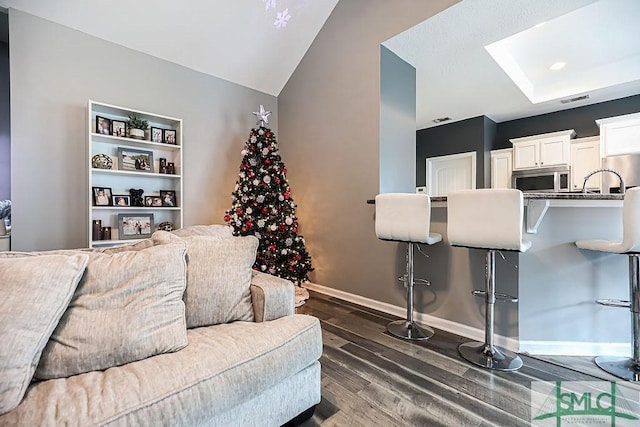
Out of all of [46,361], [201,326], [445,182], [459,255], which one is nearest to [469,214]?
[459,255]

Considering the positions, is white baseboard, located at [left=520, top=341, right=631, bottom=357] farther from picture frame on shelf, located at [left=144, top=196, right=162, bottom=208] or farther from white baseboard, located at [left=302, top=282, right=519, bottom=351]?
picture frame on shelf, located at [left=144, top=196, right=162, bottom=208]

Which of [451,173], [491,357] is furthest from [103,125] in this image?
[451,173]

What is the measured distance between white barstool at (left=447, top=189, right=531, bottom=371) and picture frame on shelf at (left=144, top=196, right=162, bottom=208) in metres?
3.02

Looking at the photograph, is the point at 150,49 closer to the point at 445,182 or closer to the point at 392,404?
the point at 392,404

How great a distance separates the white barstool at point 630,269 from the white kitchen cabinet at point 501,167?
3544mm

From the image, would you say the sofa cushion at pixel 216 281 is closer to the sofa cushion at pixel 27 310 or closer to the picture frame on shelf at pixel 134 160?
the sofa cushion at pixel 27 310

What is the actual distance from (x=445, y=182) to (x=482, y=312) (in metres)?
3.89

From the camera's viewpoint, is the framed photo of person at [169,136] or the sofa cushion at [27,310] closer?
the sofa cushion at [27,310]

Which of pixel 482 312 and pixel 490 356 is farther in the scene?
pixel 482 312

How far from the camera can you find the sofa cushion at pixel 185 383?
84 centimetres

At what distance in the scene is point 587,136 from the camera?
4500mm

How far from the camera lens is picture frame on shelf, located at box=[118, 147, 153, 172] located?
10.2ft
